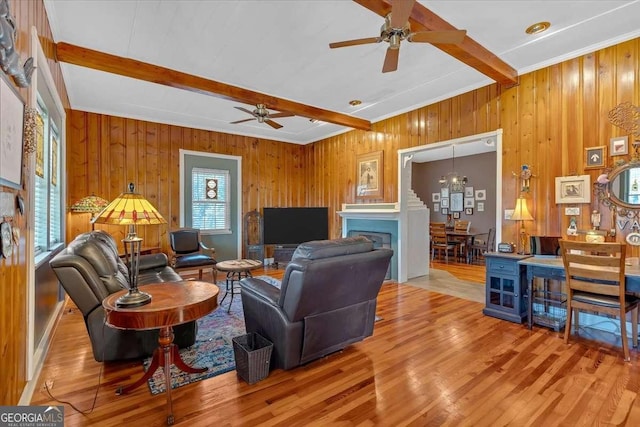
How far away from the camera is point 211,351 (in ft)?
→ 9.03

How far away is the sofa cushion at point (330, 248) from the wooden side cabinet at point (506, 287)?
198cm

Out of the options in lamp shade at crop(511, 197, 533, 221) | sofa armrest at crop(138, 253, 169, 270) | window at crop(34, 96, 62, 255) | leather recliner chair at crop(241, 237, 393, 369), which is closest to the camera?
leather recliner chair at crop(241, 237, 393, 369)

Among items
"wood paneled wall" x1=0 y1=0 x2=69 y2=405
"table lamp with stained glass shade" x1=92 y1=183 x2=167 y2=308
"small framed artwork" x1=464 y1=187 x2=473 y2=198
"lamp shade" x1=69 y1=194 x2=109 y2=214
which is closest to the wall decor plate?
"wood paneled wall" x1=0 y1=0 x2=69 y2=405

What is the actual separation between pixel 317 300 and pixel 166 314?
985mm

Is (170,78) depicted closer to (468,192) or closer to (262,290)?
(262,290)

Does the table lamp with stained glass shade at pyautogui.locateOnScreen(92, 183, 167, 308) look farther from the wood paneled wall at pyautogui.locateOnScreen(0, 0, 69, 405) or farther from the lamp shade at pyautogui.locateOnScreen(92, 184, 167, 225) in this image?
the wood paneled wall at pyautogui.locateOnScreen(0, 0, 69, 405)

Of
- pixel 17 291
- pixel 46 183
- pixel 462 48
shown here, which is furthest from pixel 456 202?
pixel 17 291

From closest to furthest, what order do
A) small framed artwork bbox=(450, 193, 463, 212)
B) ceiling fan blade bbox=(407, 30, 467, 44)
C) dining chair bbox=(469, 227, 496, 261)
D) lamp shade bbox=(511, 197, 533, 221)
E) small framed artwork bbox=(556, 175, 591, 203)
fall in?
1. ceiling fan blade bbox=(407, 30, 467, 44)
2. small framed artwork bbox=(556, 175, 591, 203)
3. lamp shade bbox=(511, 197, 533, 221)
4. dining chair bbox=(469, 227, 496, 261)
5. small framed artwork bbox=(450, 193, 463, 212)

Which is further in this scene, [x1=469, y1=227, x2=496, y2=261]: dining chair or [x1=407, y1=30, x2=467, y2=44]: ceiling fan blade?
[x1=469, y1=227, x2=496, y2=261]: dining chair

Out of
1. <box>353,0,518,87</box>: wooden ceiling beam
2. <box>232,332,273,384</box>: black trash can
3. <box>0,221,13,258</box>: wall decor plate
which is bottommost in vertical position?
<box>232,332,273,384</box>: black trash can

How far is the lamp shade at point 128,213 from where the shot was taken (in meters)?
1.89

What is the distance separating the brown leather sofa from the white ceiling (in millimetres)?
2029

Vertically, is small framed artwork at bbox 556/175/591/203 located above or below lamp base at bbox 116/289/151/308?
above

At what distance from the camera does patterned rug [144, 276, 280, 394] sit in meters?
2.29
